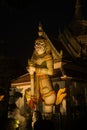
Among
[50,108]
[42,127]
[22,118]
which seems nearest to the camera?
[42,127]

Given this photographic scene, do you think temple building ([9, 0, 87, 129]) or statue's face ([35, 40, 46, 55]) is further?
Result: temple building ([9, 0, 87, 129])

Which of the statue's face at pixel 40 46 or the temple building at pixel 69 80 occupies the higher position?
the statue's face at pixel 40 46

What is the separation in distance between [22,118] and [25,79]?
20.5 feet

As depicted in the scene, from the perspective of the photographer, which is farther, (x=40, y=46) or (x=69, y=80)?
(x=69, y=80)

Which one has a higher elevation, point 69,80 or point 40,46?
point 40,46

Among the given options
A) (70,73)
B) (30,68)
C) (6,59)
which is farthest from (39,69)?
(6,59)

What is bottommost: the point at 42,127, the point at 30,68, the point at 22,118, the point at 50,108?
the point at 22,118

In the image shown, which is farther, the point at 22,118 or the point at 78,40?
the point at 78,40

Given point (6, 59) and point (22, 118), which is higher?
point (6, 59)

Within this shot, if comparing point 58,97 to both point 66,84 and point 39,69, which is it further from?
point 66,84

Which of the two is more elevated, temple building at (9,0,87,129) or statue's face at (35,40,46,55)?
statue's face at (35,40,46,55)

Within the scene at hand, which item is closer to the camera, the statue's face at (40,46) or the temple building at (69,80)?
the statue's face at (40,46)

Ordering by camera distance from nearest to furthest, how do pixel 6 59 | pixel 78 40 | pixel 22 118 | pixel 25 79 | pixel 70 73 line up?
1. pixel 22 118
2. pixel 70 73
3. pixel 25 79
4. pixel 78 40
5. pixel 6 59

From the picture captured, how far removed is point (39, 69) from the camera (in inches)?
354
